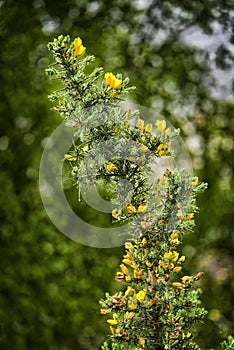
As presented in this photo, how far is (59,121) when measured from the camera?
1.99 m

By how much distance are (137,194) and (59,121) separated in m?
0.86

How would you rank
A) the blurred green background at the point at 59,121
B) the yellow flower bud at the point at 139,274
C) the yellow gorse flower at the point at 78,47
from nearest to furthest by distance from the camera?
1. the yellow gorse flower at the point at 78,47
2. the yellow flower bud at the point at 139,274
3. the blurred green background at the point at 59,121

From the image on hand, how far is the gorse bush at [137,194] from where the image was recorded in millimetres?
1141

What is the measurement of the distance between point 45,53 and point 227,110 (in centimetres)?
72

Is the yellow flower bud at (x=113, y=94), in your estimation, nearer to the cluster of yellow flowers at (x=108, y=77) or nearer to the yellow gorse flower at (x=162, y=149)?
the cluster of yellow flowers at (x=108, y=77)

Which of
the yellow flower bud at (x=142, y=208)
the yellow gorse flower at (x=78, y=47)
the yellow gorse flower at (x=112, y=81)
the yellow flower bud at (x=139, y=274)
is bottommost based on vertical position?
the yellow flower bud at (x=139, y=274)

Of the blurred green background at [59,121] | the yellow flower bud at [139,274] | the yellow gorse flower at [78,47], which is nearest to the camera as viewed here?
the yellow gorse flower at [78,47]

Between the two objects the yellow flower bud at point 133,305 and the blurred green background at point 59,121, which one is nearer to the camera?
the yellow flower bud at point 133,305

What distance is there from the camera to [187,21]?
6.75ft

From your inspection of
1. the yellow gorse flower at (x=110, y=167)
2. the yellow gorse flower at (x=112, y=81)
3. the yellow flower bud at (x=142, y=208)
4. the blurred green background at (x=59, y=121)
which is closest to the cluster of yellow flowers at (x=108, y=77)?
the yellow gorse flower at (x=112, y=81)

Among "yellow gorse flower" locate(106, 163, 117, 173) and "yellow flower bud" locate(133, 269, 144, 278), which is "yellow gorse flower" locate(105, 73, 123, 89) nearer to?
"yellow gorse flower" locate(106, 163, 117, 173)

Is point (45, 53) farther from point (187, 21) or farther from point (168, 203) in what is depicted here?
point (168, 203)

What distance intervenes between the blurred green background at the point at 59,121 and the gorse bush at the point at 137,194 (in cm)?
68

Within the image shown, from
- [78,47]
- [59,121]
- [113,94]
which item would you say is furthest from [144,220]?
[59,121]
